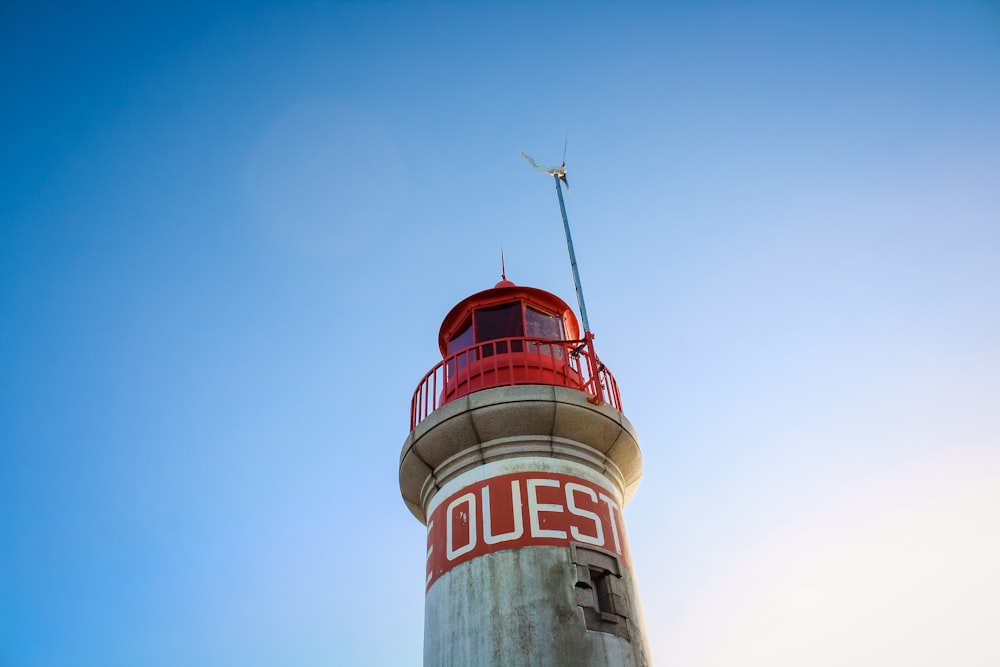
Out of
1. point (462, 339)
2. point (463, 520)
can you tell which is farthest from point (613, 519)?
point (462, 339)

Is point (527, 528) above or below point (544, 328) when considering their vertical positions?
below

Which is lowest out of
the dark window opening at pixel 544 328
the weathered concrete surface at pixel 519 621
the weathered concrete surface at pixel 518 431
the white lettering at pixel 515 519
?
the weathered concrete surface at pixel 519 621

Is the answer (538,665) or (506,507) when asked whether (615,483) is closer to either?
(506,507)

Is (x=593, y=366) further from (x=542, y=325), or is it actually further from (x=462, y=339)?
(x=462, y=339)

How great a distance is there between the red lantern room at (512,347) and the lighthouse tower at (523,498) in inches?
1.0

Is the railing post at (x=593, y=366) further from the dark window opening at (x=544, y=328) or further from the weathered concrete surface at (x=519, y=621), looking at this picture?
the weathered concrete surface at (x=519, y=621)

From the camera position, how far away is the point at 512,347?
11.8 m

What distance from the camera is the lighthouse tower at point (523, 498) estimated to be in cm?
877

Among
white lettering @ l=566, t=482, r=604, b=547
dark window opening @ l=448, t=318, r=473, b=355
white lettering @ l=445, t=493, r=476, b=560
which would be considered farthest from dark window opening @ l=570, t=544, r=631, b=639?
dark window opening @ l=448, t=318, r=473, b=355

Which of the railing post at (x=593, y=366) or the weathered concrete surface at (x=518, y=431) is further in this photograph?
the railing post at (x=593, y=366)

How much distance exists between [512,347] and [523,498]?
2.95m

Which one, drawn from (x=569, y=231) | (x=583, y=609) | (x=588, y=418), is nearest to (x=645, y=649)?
(x=583, y=609)

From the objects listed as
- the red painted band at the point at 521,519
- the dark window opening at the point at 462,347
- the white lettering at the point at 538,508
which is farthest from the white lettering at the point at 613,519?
the dark window opening at the point at 462,347

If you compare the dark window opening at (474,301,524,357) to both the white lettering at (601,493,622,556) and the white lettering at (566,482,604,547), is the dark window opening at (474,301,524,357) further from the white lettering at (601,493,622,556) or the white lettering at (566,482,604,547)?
the white lettering at (601,493,622,556)
